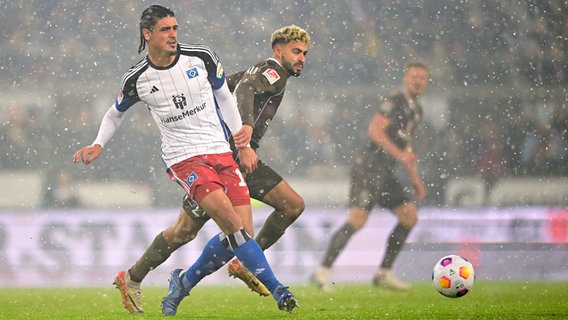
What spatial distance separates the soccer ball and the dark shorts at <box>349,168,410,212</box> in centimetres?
214

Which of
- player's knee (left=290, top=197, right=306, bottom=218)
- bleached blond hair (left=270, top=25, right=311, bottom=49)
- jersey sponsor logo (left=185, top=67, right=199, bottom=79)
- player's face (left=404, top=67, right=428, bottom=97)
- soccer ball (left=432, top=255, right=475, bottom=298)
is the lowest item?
soccer ball (left=432, top=255, right=475, bottom=298)

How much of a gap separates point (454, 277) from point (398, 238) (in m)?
2.26

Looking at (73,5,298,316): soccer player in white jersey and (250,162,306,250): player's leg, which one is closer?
(73,5,298,316): soccer player in white jersey

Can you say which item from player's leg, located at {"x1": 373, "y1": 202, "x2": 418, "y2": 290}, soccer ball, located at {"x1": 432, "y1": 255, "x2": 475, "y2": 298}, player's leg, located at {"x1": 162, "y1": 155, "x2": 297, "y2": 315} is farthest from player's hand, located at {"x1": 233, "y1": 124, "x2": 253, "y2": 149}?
player's leg, located at {"x1": 373, "y1": 202, "x2": 418, "y2": 290}

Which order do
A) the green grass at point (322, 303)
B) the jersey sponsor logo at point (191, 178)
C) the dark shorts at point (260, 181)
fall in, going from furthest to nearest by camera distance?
the dark shorts at point (260, 181) < the green grass at point (322, 303) < the jersey sponsor logo at point (191, 178)

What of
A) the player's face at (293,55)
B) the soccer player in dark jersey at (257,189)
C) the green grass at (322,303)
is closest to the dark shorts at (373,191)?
the green grass at (322,303)

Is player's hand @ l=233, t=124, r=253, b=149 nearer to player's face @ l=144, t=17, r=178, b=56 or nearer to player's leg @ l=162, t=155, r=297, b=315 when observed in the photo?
player's leg @ l=162, t=155, r=297, b=315

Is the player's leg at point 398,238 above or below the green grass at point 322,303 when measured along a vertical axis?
above

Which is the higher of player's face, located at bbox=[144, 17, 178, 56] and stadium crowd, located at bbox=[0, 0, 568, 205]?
stadium crowd, located at bbox=[0, 0, 568, 205]

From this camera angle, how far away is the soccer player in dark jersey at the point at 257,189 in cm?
630

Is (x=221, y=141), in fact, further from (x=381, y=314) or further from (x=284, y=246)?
(x=284, y=246)

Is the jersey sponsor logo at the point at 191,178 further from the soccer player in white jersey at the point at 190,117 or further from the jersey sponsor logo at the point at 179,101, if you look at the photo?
the jersey sponsor logo at the point at 179,101

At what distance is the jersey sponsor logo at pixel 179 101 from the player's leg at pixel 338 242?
292 centimetres

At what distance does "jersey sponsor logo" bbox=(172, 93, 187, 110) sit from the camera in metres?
5.93
